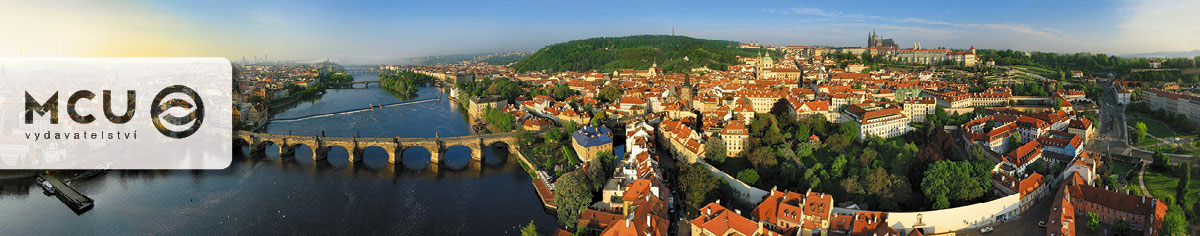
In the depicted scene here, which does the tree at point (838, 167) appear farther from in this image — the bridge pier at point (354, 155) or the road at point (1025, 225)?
the bridge pier at point (354, 155)

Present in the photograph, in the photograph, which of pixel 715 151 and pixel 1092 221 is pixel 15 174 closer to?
pixel 715 151

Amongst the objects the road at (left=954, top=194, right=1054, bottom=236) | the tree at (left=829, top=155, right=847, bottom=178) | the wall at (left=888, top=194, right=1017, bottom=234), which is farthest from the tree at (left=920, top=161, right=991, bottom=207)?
the tree at (left=829, top=155, right=847, bottom=178)

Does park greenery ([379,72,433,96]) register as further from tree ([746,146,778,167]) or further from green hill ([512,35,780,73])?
tree ([746,146,778,167])

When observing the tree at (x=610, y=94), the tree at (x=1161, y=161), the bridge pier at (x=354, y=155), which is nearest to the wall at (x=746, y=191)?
the tree at (x=1161, y=161)

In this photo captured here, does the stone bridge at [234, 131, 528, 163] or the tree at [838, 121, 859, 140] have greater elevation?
the tree at [838, 121, 859, 140]

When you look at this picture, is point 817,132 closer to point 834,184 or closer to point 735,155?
point 735,155

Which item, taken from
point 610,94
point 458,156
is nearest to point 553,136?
point 458,156
